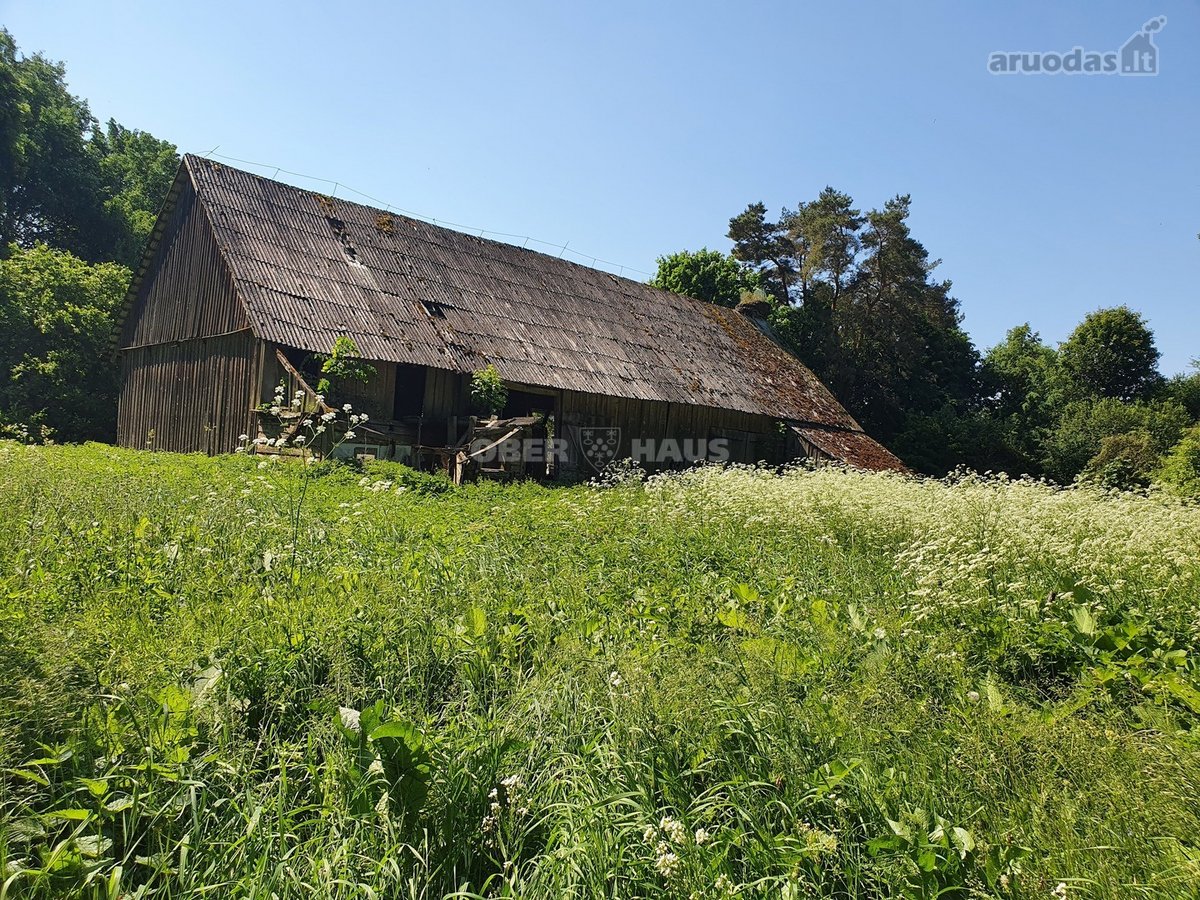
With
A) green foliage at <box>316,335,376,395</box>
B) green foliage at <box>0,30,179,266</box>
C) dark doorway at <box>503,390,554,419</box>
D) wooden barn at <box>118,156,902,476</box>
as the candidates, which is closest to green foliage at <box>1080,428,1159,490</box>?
wooden barn at <box>118,156,902,476</box>

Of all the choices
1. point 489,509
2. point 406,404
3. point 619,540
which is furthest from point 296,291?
point 619,540

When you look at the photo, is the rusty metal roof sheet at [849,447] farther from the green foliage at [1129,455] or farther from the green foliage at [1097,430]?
the green foliage at [1097,430]

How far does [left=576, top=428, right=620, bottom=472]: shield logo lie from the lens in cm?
1744

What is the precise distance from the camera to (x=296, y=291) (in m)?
13.7

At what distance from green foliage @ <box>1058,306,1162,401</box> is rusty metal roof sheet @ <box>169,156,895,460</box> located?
1665 cm

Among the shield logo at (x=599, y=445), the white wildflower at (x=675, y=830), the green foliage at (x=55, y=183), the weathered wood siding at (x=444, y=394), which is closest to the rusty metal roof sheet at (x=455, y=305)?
the weathered wood siding at (x=444, y=394)

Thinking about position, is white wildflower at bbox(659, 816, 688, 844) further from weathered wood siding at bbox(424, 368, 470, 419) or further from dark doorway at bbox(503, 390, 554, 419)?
dark doorway at bbox(503, 390, 554, 419)

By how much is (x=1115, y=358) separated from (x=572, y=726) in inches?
1482

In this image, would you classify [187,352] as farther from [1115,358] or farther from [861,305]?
[1115,358]

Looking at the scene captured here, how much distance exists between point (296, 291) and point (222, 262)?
1781 mm

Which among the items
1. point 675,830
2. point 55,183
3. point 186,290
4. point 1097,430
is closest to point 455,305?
point 186,290

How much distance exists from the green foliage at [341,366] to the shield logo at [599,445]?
Answer: 232 inches

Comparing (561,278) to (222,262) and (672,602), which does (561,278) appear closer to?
(222,262)

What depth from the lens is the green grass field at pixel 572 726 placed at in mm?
2195
